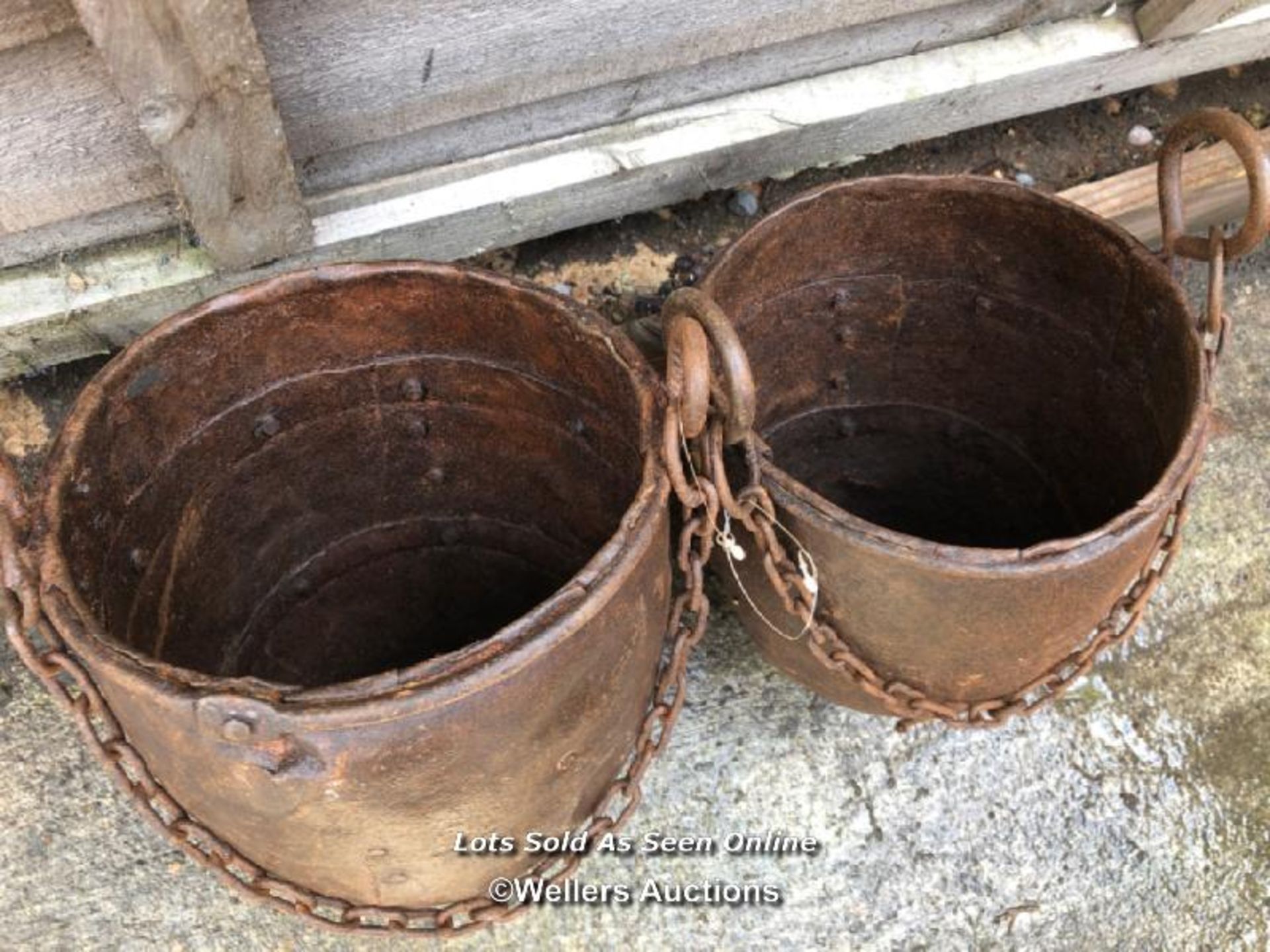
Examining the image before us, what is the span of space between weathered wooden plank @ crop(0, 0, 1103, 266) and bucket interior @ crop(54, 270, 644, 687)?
1.33 feet

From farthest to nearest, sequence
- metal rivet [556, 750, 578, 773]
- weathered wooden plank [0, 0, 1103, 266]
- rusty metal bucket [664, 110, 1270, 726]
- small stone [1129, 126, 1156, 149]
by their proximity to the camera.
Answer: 1. small stone [1129, 126, 1156, 149]
2. weathered wooden plank [0, 0, 1103, 266]
3. rusty metal bucket [664, 110, 1270, 726]
4. metal rivet [556, 750, 578, 773]

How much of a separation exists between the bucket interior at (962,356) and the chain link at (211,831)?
51 centimetres

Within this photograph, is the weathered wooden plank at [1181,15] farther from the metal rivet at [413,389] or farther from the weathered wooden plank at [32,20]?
the weathered wooden plank at [32,20]

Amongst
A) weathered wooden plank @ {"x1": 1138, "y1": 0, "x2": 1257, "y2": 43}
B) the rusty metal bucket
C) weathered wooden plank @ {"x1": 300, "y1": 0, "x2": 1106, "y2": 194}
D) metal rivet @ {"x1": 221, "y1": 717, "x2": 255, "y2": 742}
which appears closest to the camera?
metal rivet @ {"x1": 221, "y1": 717, "x2": 255, "y2": 742}

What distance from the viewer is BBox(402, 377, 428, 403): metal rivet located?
2041mm

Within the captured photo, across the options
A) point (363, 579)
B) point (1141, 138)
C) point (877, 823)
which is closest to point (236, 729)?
point (363, 579)

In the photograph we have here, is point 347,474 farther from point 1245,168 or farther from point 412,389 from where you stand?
point 1245,168

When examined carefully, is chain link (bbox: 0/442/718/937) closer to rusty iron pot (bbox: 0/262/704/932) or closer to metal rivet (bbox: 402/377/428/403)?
rusty iron pot (bbox: 0/262/704/932)

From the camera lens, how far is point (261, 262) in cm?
222

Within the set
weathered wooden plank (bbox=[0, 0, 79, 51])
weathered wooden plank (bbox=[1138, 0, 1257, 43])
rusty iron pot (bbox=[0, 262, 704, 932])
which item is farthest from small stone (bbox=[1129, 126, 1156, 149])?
weathered wooden plank (bbox=[0, 0, 79, 51])

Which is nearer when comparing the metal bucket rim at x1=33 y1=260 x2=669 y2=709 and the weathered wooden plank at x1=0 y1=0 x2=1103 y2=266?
the metal bucket rim at x1=33 y1=260 x2=669 y2=709

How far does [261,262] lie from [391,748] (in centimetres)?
116

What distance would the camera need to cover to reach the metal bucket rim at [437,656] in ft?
4.40

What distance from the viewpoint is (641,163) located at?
2381 mm
